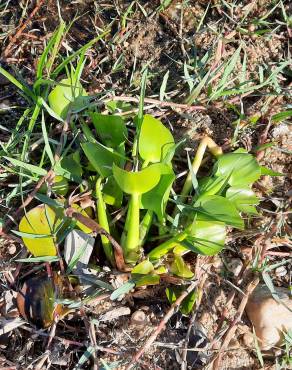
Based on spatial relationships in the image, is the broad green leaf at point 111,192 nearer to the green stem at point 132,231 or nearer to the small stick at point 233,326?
the green stem at point 132,231

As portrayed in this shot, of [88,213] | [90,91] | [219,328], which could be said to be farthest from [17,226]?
[219,328]

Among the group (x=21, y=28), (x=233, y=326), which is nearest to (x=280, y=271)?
(x=233, y=326)

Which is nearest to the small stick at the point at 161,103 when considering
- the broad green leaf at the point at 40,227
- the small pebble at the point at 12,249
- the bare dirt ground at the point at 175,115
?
the bare dirt ground at the point at 175,115

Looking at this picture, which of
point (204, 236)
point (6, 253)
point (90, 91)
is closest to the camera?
point (204, 236)

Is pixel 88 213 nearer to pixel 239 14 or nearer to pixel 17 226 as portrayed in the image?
pixel 17 226

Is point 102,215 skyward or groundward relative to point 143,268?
skyward

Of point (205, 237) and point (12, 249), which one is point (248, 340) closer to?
point (205, 237)
